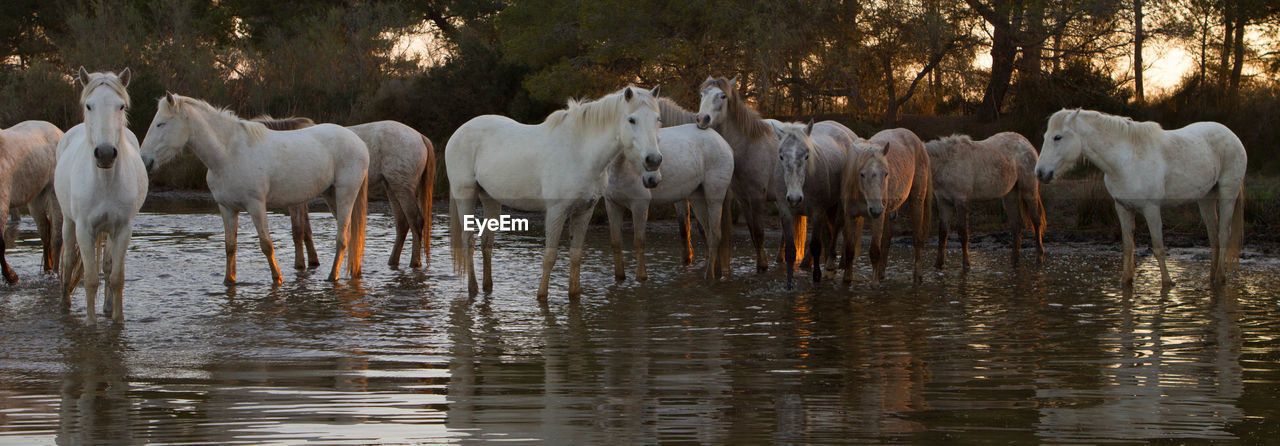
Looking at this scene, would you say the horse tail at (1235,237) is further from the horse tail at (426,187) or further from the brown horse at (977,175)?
the horse tail at (426,187)

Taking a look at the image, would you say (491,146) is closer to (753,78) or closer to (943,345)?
(943,345)

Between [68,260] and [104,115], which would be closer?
[104,115]

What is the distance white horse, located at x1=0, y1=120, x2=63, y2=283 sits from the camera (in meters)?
10.0

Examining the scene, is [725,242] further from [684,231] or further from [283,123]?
[283,123]

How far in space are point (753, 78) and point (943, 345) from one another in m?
17.1

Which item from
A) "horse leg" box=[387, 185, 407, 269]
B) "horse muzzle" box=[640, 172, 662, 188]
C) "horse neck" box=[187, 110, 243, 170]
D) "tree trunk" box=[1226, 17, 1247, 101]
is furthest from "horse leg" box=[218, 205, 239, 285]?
"tree trunk" box=[1226, 17, 1247, 101]

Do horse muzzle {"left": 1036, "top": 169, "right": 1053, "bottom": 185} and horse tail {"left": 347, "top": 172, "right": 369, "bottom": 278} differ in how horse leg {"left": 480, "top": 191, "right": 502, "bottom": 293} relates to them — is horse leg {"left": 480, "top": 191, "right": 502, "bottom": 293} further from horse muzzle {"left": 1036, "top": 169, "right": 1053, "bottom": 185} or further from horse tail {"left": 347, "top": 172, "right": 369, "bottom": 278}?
horse muzzle {"left": 1036, "top": 169, "right": 1053, "bottom": 185}

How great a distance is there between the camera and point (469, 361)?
6586 mm

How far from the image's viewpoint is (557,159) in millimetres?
9273

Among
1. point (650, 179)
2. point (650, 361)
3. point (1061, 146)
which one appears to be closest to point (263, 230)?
point (650, 179)

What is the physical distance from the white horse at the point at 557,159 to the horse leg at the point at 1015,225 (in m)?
4.73

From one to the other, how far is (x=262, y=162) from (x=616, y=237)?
10.5ft

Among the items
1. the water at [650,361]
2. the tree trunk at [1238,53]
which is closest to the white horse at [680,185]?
the water at [650,361]

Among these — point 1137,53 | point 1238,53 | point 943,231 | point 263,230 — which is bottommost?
point 943,231
